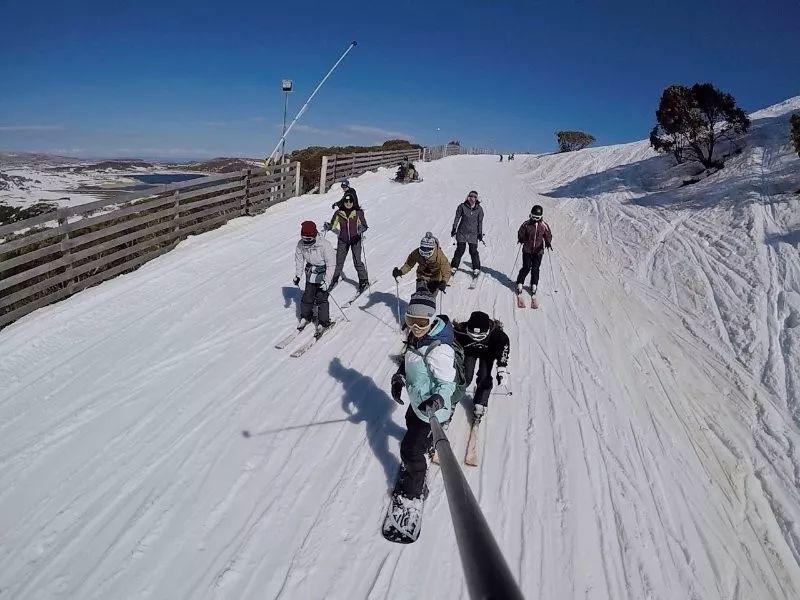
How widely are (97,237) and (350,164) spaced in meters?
18.3

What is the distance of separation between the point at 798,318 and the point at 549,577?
6.80 m

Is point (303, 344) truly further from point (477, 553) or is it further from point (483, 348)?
point (477, 553)

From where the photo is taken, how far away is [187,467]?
4.53 m

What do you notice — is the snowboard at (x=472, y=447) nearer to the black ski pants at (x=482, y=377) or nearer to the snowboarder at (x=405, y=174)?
the black ski pants at (x=482, y=377)

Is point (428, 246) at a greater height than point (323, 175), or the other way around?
point (323, 175)

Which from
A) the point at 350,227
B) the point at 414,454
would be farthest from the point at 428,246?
the point at 414,454

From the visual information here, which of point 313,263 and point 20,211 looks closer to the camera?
point 313,263

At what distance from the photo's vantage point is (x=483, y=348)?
16.5 ft

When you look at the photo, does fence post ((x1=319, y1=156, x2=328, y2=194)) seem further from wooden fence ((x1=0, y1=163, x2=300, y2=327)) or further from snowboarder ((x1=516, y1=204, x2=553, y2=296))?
snowboarder ((x1=516, y1=204, x2=553, y2=296))

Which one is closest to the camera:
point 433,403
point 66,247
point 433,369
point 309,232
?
point 433,403

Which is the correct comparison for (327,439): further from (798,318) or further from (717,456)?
(798,318)

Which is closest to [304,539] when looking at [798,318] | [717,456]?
[717,456]

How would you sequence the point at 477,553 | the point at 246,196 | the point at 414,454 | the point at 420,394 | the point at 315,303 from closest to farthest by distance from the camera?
1. the point at 477,553
2. the point at 420,394
3. the point at 414,454
4. the point at 315,303
5. the point at 246,196

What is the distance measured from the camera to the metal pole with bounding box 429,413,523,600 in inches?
51.3
